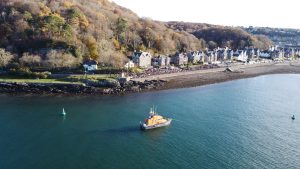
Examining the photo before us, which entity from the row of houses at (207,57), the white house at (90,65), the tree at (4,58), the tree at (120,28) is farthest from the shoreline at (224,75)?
the tree at (4,58)

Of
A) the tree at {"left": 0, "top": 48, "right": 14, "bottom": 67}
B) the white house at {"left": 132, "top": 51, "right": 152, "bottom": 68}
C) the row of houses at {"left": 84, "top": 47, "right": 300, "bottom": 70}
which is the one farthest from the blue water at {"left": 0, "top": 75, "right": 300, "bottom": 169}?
the row of houses at {"left": 84, "top": 47, "right": 300, "bottom": 70}

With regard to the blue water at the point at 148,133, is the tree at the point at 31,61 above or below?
above

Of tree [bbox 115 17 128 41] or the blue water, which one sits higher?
tree [bbox 115 17 128 41]

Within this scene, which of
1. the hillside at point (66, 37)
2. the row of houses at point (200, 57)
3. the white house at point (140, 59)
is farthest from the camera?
the row of houses at point (200, 57)

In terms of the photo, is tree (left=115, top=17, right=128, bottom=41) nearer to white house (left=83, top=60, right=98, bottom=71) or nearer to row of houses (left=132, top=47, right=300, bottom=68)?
row of houses (left=132, top=47, right=300, bottom=68)

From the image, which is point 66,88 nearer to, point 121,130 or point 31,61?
point 31,61

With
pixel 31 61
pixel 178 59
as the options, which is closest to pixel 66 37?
pixel 31 61

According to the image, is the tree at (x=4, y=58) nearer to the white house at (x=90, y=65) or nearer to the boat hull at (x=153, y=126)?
the white house at (x=90, y=65)
